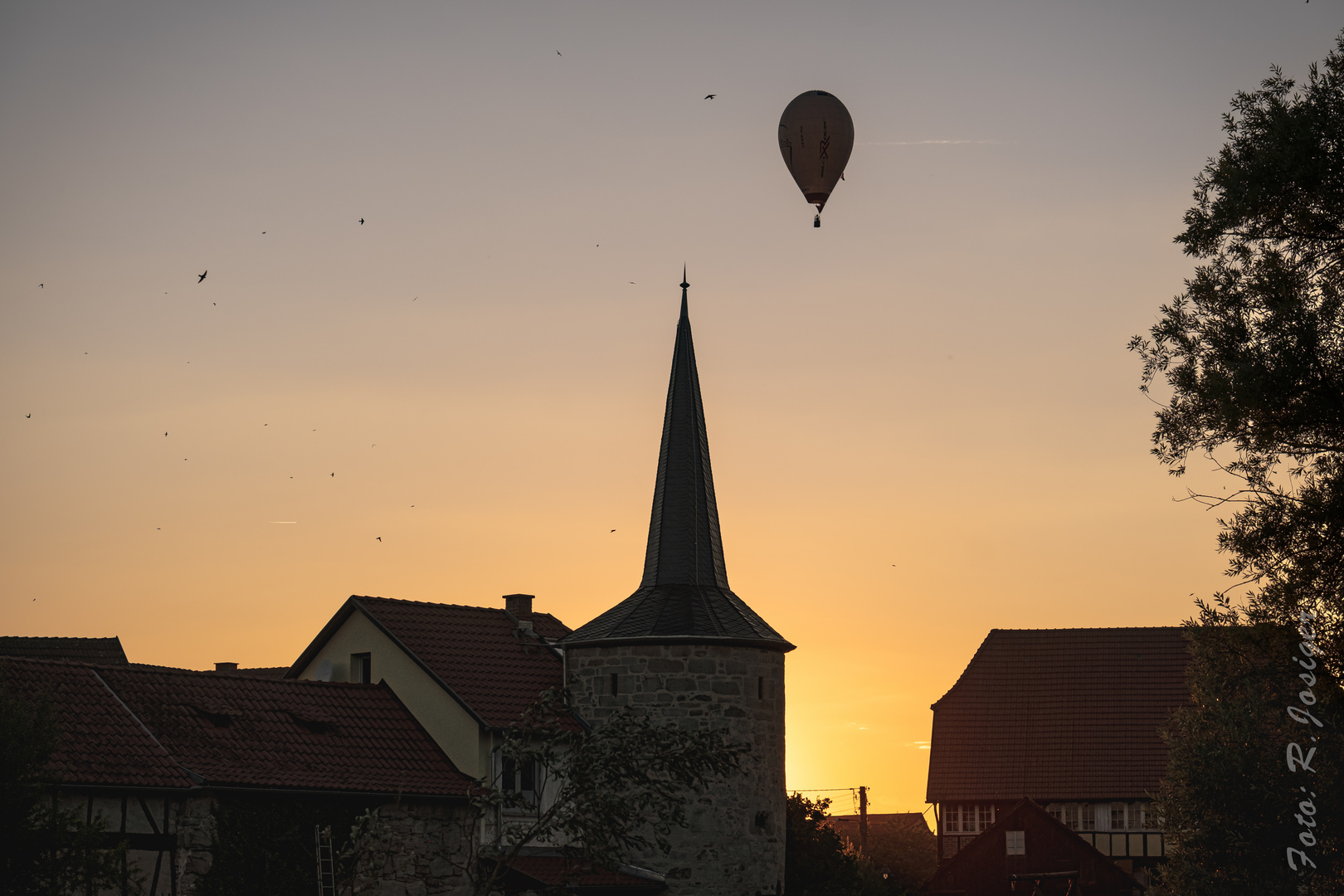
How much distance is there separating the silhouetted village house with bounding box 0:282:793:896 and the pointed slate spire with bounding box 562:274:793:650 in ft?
0.12

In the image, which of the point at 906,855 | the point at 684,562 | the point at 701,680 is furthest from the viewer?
the point at 906,855

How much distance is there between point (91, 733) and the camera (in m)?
21.9

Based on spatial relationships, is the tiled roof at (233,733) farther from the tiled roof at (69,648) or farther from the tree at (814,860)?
the tiled roof at (69,648)

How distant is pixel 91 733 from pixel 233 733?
238 centimetres

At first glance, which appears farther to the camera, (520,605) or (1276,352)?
(520,605)

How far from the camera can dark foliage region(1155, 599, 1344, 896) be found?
26188 millimetres

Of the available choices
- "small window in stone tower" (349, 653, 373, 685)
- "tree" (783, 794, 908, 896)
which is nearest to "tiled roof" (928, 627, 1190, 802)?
"tree" (783, 794, 908, 896)

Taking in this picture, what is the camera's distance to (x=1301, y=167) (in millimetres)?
14602

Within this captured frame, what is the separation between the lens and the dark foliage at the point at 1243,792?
26188 mm

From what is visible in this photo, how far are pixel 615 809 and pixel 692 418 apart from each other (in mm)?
12846

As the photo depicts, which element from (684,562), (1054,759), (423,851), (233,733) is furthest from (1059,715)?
(233,733)

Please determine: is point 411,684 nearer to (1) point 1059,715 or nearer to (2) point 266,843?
(2) point 266,843

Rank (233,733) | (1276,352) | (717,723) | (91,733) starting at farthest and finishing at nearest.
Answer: (717,723) → (233,733) → (91,733) → (1276,352)

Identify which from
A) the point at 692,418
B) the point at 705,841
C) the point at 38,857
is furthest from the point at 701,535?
the point at 38,857
